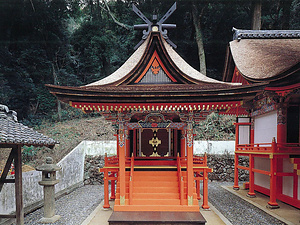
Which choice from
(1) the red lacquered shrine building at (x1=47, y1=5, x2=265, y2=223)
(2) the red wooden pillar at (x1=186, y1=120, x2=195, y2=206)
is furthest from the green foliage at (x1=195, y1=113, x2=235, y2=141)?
(2) the red wooden pillar at (x1=186, y1=120, x2=195, y2=206)

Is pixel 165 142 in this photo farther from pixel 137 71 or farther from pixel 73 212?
pixel 73 212

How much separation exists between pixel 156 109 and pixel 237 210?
534 centimetres

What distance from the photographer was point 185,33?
2448cm

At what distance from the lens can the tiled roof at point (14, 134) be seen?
15.6 feet

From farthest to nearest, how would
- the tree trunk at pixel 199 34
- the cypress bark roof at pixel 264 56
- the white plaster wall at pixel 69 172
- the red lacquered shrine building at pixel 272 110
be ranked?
1. the tree trunk at pixel 199 34
2. the cypress bark roof at pixel 264 56
3. the red lacquered shrine building at pixel 272 110
4. the white plaster wall at pixel 69 172

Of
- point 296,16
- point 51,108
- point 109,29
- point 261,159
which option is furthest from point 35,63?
point 296,16

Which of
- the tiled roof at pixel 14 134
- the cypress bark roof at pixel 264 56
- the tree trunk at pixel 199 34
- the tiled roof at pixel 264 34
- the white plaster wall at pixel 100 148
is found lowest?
the white plaster wall at pixel 100 148

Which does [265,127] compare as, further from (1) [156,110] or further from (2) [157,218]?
(2) [157,218]

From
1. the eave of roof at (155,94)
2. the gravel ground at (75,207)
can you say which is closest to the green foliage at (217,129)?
the gravel ground at (75,207)

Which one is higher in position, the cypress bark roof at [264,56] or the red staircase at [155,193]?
the cypress bark roof at [264,56]

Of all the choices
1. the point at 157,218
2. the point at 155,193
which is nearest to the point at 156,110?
the point at 155,193

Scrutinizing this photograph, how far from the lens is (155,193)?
7633 mm

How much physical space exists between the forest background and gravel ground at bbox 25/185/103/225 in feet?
44.0

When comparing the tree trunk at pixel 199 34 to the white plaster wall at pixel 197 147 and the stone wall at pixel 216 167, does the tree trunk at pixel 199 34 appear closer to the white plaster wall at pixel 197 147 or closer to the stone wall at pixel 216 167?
the white plaster wall at pixel 197 147
